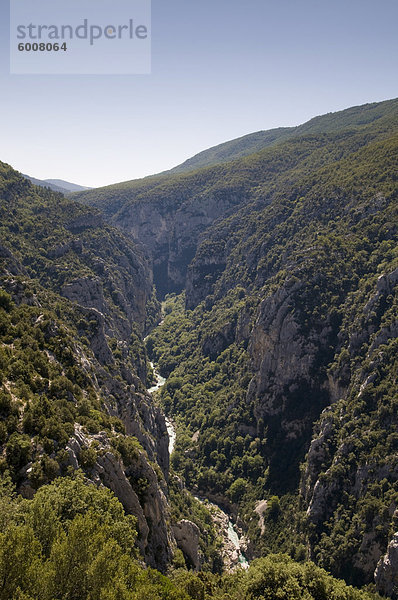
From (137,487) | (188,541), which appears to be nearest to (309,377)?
(188,541)

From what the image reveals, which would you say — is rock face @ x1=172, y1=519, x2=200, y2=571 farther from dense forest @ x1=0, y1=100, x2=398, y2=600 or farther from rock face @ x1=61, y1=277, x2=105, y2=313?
rock face @ x1=61, y1=277, x2=105, y2=313

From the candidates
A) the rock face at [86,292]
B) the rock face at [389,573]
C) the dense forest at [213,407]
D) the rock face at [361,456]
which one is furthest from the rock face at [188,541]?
the rock face at [86,292]

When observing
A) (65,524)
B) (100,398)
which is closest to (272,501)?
(100,398)

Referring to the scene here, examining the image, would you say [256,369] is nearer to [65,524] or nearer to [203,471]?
[203,471]

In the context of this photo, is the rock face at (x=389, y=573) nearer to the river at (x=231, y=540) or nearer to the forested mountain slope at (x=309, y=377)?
the forested mountain slope at (x=309, y=377)

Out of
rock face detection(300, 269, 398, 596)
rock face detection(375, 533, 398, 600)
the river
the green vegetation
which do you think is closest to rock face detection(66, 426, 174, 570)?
the green vegetation

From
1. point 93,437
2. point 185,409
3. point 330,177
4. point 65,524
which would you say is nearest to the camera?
point 65,524

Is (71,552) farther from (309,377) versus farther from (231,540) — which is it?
(309,377)

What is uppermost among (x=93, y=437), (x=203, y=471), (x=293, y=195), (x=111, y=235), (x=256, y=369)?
(x=293, y=195)
